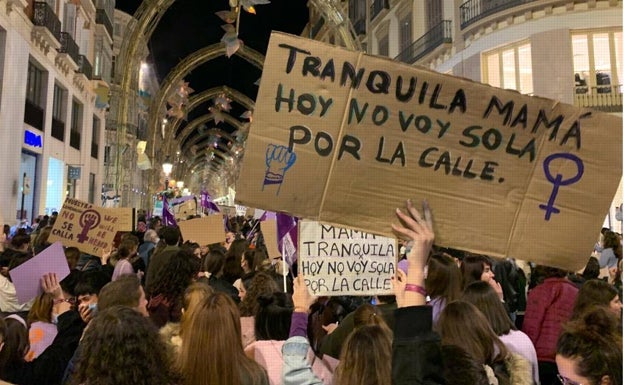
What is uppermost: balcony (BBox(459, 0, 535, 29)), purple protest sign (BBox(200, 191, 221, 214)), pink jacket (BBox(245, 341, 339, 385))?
balcony (BBox(459, 0, 535, 29))

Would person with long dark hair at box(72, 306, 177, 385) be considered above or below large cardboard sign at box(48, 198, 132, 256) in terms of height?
below

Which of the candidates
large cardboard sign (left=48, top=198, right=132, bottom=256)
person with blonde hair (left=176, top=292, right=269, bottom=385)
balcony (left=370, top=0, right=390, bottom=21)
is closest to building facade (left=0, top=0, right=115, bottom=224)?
large cardboard sign (left=48, top=198, right=132, bottom=256)

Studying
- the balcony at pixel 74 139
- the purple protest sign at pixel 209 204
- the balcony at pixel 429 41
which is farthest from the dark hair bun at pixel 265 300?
the balcony at pixel 74 139

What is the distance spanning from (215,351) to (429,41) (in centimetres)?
1977

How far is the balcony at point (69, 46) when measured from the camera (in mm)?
21234

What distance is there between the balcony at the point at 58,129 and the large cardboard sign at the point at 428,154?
852 inches

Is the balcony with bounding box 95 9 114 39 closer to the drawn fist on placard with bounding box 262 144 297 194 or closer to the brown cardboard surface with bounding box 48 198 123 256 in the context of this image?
the brown cardboard surface with bounding box 48 198 123 256

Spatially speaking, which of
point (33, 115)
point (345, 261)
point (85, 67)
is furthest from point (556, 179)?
point (85, 67)

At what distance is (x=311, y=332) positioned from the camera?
4.43 metres

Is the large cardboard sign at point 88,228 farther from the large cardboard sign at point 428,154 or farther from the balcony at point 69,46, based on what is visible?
the balcony at point 69,46

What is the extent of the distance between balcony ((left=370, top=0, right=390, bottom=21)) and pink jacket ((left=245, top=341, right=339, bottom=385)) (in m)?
24.2

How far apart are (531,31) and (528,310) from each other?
13.7m

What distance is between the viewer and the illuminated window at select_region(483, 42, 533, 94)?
16.7m

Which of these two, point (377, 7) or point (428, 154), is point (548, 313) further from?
point (377, 7)
